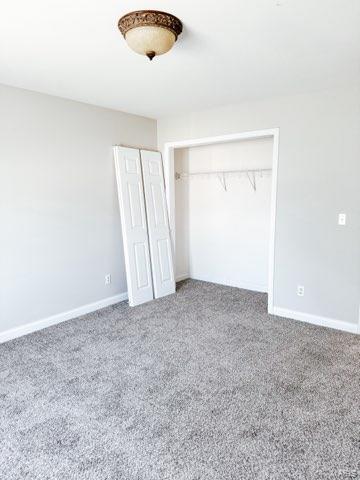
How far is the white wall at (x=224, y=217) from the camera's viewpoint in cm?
472

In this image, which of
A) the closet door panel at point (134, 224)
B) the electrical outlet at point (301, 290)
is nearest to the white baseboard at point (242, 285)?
the electrical outlet at point (301, 290)

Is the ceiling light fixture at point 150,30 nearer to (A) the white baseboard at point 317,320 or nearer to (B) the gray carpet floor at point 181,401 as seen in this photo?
(B) the gray carpet floor at point 181,401

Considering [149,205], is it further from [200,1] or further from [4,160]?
[200,1]

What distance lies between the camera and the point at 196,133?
4.42 meters

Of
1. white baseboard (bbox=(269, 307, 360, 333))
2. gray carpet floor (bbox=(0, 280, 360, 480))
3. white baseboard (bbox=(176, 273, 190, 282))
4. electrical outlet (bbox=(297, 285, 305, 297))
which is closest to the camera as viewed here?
gray carpet floor (bbox=(0, 280, 360, 480))

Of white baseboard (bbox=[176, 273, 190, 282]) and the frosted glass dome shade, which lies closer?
the frosted glass dome shade

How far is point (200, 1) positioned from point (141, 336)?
2.78 metres

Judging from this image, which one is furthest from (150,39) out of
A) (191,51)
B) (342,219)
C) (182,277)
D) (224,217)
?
(182,277)

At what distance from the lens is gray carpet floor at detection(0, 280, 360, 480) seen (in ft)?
5.90

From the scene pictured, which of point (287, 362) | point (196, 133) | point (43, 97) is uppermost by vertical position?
point (43, 97)

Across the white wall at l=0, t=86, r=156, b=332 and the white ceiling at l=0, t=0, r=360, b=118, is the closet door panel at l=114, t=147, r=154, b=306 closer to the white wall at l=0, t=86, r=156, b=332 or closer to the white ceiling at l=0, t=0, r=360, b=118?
the white wall at l=0, t=86, r=156, b=332

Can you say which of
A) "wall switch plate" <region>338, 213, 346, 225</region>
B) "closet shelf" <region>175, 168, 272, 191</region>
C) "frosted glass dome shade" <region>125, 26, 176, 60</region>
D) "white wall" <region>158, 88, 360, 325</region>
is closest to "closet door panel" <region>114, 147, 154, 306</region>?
"closet shelf" <region>175, 168, 272, 191</region>

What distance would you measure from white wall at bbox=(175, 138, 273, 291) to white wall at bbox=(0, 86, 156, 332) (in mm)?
1222

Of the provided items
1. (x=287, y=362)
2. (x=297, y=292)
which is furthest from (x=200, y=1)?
(x=297, y=292)
